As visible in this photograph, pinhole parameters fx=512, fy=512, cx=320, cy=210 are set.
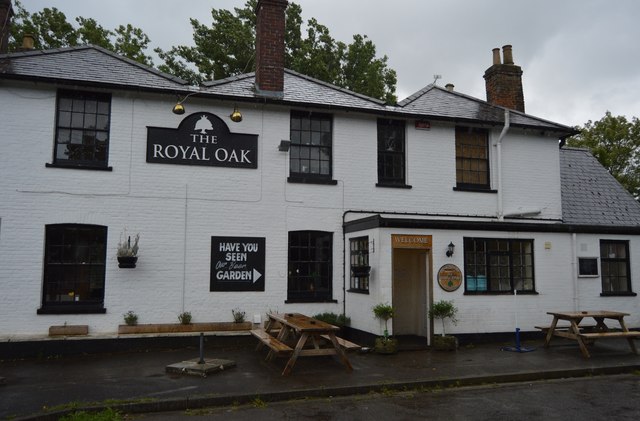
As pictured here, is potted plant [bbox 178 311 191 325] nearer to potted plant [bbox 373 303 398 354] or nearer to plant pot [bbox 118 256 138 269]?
plant pot [bbox 118 256 138 269]

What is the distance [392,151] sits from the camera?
47.2ft

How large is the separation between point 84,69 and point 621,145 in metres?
32.2

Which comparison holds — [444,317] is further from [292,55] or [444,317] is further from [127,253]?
[292,55]

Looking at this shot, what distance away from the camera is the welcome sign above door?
12.5 m

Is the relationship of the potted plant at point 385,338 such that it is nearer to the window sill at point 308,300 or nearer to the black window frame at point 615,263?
the window sill at point 308,300

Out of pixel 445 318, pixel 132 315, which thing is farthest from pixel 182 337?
pixel 445 318

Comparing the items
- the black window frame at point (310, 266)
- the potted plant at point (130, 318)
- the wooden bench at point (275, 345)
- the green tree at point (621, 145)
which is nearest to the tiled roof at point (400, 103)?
the black window frame at point (310, 266)

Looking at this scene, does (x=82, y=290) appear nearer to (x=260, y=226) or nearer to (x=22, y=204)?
(x=22, y=204)

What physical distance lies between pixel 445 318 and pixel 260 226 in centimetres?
503

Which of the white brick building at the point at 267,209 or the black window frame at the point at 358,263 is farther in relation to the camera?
the black window frame at the point at 358,263

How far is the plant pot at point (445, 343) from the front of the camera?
11.5m

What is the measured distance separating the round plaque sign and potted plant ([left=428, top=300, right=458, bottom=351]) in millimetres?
373

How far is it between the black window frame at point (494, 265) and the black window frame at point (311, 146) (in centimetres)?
401

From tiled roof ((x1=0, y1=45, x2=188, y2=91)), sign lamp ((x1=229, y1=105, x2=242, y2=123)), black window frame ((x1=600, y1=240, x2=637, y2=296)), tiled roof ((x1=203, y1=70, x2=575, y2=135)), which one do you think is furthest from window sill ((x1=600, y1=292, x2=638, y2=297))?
tiled roof ((x1=0, y1=45, x2=188, y2=91))
